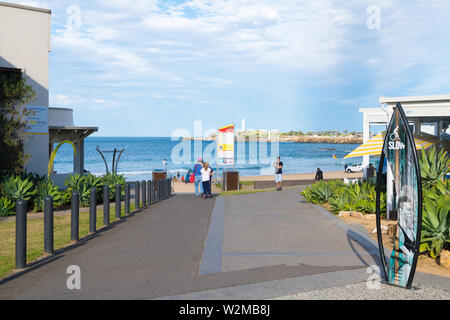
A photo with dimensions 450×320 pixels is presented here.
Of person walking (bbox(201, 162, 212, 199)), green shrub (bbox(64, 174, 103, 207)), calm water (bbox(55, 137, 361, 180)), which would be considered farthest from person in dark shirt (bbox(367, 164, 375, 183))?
calm water (bbox(55, 137, 361, 180))

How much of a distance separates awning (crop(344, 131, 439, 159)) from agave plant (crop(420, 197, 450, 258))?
16.1 ft

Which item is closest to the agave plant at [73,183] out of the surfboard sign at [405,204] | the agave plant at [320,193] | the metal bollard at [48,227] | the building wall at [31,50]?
A: the building wall at [31,50]

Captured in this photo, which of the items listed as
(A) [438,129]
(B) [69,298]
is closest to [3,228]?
(B) [69,298]

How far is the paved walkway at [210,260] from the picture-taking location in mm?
5758

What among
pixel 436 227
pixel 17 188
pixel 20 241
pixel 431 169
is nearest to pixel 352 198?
pixel 431 169

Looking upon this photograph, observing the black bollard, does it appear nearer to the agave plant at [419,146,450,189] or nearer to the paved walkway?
the paved walkway

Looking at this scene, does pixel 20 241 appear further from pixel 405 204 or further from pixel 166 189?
pixel 166 189

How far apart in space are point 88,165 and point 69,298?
8098 cm

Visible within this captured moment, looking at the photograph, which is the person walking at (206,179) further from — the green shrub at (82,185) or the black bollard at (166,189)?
the green shrub at (82,185)

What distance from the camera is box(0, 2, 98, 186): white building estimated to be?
17250 mm

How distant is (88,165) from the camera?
83.2 meters

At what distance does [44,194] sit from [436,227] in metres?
12.3

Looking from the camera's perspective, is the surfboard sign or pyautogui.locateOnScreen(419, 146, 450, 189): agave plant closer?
the surfboard sign
